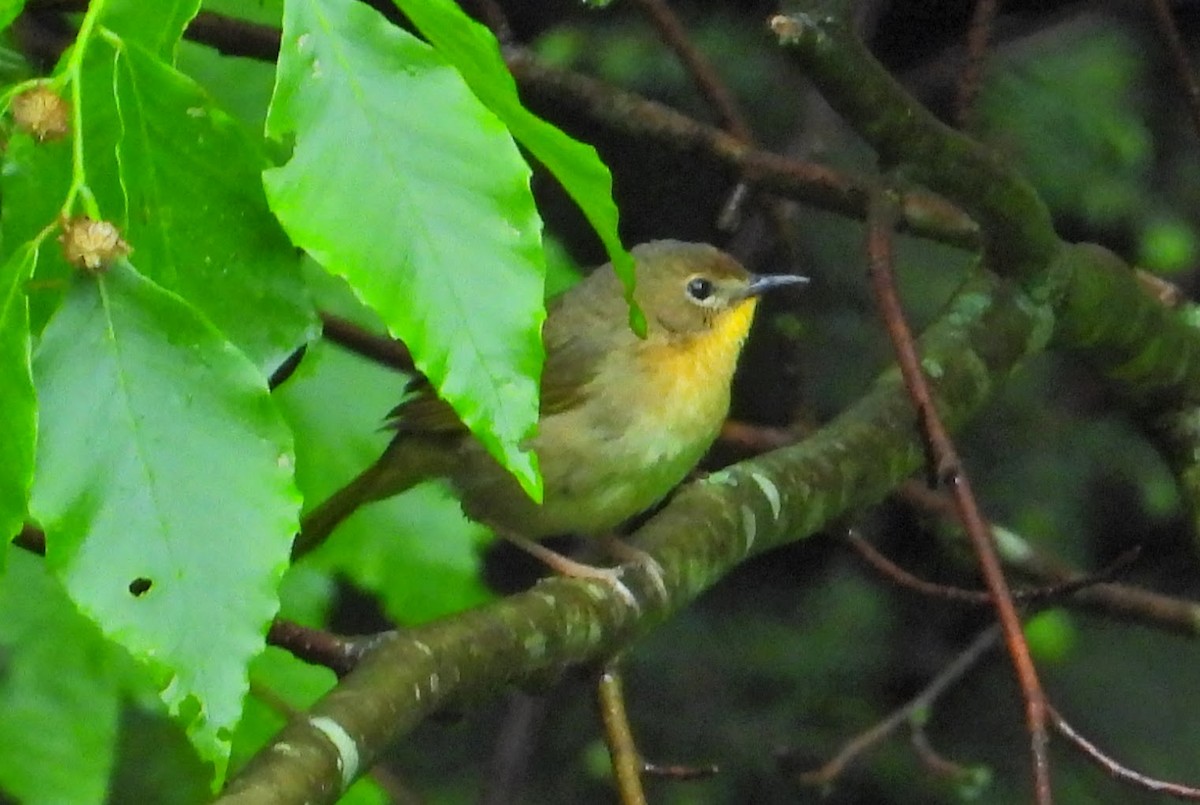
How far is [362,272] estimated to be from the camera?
3.45 ft

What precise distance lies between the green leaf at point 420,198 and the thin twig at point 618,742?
696 millimetres

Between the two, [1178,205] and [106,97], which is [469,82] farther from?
[1178,205]

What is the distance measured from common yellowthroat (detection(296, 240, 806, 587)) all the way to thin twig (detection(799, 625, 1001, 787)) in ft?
1.59

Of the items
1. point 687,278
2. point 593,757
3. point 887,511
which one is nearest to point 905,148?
point 687,278

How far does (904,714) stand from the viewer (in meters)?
2.74

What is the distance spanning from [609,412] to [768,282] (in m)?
0.37

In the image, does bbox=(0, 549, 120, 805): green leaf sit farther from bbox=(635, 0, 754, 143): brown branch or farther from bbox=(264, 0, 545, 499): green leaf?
bbox=(635, 0, 754, 143): brown branch

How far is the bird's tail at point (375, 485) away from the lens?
2152 millimetres

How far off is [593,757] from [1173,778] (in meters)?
1.13

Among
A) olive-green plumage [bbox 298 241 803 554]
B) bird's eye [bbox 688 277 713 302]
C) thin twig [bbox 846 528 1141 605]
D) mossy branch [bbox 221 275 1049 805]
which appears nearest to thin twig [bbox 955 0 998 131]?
mossy branch [bbox 221 275 1049 805]

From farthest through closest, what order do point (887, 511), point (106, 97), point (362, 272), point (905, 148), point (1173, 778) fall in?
1. point (887, 511)
2. point (1173, 778)
3. point (905, 148)
4. point (106, 97)
5. point (362, 272)

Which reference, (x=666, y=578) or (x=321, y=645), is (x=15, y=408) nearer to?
(x=321, y=645)

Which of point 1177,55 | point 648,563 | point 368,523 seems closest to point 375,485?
point 368,523

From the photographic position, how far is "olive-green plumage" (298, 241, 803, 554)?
8.30ft
